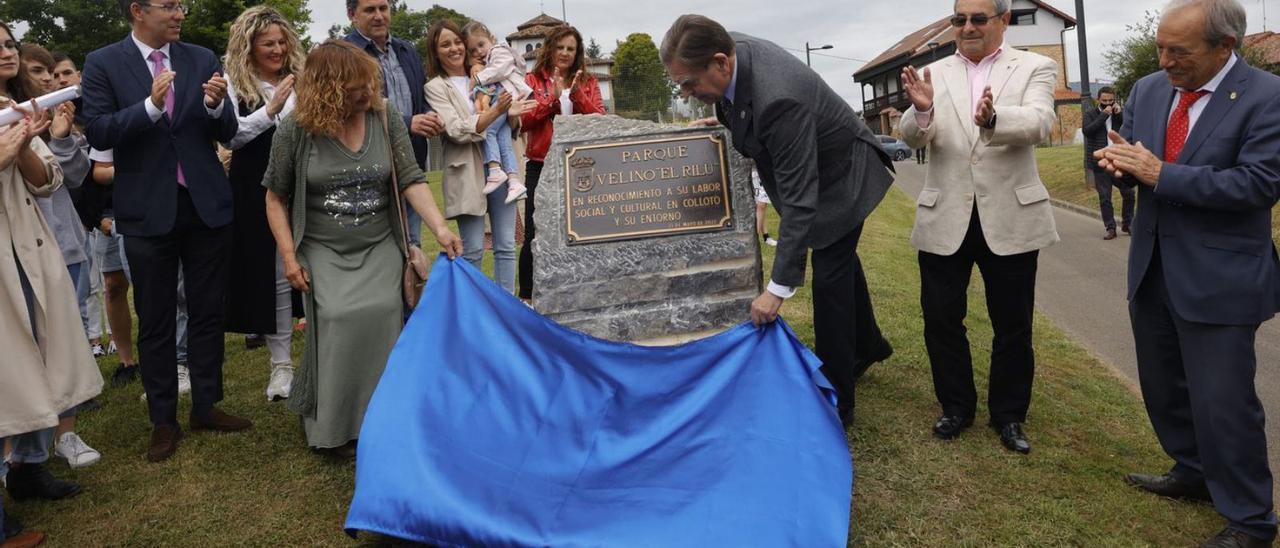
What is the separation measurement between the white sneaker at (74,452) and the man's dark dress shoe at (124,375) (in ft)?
5.44

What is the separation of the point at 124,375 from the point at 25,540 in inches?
103

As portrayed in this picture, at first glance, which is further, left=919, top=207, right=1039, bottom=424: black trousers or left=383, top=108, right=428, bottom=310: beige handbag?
left=383, top=108, right=428, bottom=310: beige handbag

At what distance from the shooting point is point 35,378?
377 centimetres

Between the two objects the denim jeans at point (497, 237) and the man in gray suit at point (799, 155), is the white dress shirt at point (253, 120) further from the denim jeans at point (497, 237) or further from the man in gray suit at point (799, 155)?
the man in gray suit at point (799, 155)

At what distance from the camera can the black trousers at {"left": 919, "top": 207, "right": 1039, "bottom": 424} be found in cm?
442

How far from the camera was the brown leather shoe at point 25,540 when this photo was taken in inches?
146

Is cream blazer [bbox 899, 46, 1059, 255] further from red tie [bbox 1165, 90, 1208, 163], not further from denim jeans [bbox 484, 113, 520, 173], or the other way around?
denim jeans [bbox 484, 113, 520, 173]

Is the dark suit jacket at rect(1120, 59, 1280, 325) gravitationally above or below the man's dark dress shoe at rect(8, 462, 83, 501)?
above

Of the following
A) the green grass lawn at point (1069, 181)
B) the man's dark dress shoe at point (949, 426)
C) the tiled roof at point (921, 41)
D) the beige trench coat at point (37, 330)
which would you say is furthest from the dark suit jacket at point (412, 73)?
the tiled roof at point (921, 41)

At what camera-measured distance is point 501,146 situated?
614cm

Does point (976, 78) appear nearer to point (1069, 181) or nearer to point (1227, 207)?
point (1227, 207)

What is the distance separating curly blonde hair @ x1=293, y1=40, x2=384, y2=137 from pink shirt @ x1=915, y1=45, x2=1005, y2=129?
8.94ft

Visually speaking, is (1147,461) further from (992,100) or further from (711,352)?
(711,352)

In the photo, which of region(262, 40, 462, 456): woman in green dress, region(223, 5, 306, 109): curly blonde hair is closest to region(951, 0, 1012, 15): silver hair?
region(262, 40, 462, 456): woman in green dress
